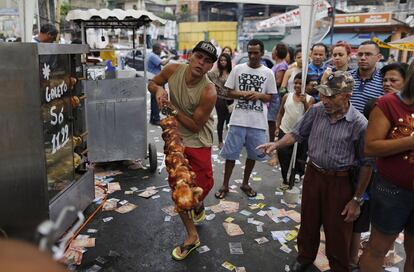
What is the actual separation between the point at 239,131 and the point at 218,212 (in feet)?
3.84

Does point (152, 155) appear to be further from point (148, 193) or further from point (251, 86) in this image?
point (251, 86)

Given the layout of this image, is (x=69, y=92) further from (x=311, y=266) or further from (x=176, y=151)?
(x=311, y=266)

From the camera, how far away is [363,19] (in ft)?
84.8

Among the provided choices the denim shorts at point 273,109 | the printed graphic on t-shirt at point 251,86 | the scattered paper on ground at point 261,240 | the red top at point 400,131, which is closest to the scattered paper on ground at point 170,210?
the scattered paper on ground at point 261,240

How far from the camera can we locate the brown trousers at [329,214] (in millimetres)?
2732

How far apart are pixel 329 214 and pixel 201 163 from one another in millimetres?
1369

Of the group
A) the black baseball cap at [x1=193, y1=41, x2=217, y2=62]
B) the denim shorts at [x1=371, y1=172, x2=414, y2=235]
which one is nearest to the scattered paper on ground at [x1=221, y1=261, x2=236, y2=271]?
the denim shorts at [x1=371, y1=172, x2=414, y2=235]

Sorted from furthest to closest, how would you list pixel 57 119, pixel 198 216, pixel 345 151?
pixel 198 216 < pixel 57 119 < pixel 345 151

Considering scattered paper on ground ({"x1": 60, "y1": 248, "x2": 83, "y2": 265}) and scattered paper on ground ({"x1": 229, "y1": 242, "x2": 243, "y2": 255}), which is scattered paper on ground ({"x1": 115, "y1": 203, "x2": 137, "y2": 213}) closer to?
scattered paper on ground ({"x1": 60, "y1": 248, "x2": 83, "y2": 265})

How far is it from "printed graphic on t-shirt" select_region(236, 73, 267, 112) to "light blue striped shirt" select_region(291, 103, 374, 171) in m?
1.87

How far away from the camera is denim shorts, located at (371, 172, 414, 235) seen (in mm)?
2375

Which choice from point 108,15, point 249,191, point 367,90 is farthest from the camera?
point 108,15

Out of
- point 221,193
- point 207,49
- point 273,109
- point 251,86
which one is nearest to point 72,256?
point 221,193

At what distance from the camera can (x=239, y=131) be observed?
4.74 metres
